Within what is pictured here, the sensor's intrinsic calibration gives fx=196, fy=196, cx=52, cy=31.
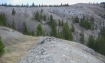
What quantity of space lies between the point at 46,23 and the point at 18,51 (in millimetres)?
102045

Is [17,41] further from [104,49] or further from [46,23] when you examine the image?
[46,23]

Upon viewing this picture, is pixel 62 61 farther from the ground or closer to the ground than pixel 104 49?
farther from the ground

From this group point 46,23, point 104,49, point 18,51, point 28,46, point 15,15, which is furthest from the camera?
point 15,15

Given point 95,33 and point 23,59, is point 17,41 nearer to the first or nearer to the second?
point 23,59

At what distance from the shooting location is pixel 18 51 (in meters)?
45.3

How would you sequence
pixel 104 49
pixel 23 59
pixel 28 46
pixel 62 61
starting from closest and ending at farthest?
pixel 62 61
pixel 23 59
pixel 28 46
pixel 104 49

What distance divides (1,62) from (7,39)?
2064 cm

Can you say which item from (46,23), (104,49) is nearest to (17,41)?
(104,49)

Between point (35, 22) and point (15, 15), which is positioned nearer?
point (35, 22)

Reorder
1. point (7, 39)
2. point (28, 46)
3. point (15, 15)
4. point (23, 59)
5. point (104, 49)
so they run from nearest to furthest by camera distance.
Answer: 1. point (23, 59)
2. point (28, 46)
3. point (7, 39)
4. point (104, 49)
5. point (15, 15)

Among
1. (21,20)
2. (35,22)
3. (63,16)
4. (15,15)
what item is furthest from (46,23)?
(63,16)

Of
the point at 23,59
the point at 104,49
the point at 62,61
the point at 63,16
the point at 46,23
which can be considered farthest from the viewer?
the point at 63,16

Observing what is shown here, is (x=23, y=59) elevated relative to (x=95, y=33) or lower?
elevated

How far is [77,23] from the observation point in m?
166
